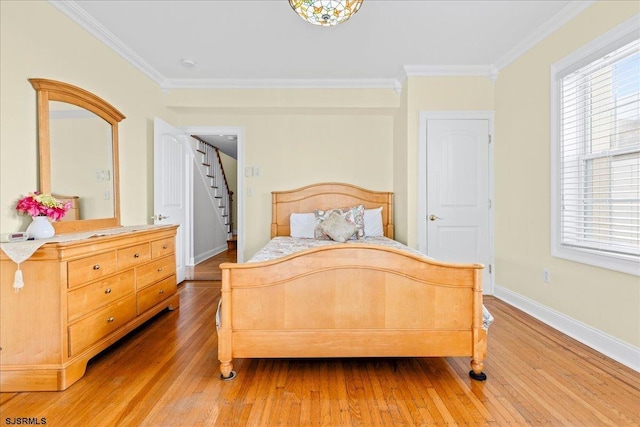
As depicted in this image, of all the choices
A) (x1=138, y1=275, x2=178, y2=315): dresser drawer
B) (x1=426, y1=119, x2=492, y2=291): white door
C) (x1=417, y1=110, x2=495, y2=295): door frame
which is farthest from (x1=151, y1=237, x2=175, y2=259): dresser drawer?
(x1=426, y1=119, x2=492, y2=291): white door

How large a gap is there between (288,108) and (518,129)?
2545 mm

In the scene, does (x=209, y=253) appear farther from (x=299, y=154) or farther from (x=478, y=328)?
(x=478, y=328)

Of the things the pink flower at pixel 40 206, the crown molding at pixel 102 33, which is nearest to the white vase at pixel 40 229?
the pink flower at pixel 40 206

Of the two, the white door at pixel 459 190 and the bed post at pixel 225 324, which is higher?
the white door at pixel 459 190

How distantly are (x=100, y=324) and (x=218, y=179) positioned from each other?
4.35m

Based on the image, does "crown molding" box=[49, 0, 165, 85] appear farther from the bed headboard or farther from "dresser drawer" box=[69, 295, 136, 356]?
"dresser drawer" box=[69, 295, 136, 356]

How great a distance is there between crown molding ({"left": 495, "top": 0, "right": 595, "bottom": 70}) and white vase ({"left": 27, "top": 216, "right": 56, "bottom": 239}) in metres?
4.06

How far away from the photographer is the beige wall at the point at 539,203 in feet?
6.78

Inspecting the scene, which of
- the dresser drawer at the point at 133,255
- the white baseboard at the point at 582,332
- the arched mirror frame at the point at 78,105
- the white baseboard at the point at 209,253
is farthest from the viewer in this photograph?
the white baseboard at the point at 209,253

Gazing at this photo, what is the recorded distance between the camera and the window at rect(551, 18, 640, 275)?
77.7 inches

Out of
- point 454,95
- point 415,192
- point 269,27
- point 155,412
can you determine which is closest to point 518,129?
point 454,95

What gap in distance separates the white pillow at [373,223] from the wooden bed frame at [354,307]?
5.75 feet

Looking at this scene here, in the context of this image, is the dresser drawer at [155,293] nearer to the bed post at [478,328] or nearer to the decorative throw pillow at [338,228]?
the decorative throw pillow at [338,228]

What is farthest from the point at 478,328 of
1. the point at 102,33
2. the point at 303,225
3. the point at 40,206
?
the point at 102,33
